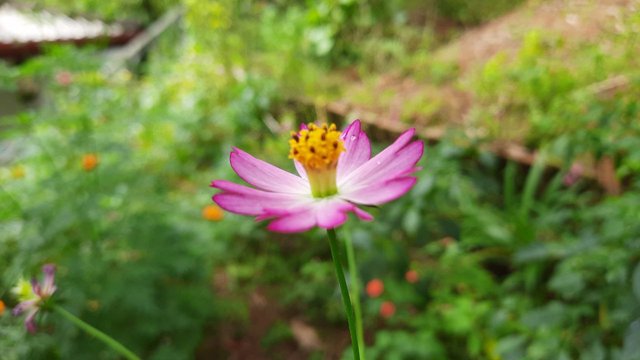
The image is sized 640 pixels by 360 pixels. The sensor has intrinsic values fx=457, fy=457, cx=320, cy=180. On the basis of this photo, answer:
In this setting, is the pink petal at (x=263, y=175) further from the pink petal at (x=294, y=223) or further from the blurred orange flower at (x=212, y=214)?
the blurred orange flower at (x=212, y=214)

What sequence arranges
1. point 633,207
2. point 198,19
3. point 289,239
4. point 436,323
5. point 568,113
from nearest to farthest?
1. point 633,207
2. point 436,323
3. point 568,113
4. point 289,239
5. point 198,19

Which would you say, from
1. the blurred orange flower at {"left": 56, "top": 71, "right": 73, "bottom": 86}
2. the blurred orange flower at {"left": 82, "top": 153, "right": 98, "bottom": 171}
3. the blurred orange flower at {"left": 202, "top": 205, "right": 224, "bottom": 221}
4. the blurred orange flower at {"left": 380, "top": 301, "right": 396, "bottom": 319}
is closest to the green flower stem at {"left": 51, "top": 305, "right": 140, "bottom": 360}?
the blurred orange flower at {"left": 82, "top": 153, "right": 98, "bottom": 171}

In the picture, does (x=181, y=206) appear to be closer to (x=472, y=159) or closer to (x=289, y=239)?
(x=289, y=239)

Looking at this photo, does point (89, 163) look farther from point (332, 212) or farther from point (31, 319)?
point (332, 212)

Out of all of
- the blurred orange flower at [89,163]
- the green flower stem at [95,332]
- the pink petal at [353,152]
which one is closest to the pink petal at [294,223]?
the pink petal at [353,152]

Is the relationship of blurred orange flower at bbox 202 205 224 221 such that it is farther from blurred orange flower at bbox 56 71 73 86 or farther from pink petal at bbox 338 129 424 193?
pink petal at bbox 338 129 424 193

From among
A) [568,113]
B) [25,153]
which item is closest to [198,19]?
[25,153]
